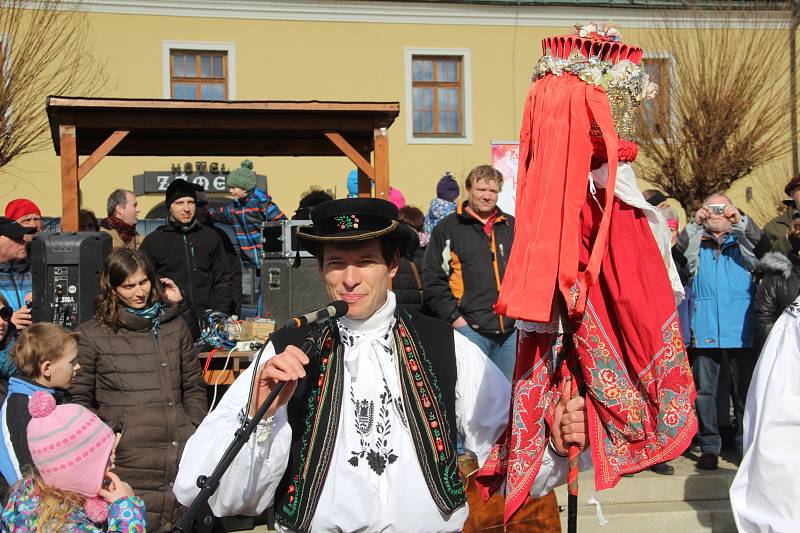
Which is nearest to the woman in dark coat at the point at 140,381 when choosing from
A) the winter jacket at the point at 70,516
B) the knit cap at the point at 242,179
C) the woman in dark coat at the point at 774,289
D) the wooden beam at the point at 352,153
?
the winter jacket at the point at 70,516

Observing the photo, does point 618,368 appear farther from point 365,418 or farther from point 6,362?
point 6,362

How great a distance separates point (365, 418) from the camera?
2881 millimetres

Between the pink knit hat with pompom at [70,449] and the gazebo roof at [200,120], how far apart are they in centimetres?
345

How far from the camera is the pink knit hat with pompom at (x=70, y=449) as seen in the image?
3414 mm

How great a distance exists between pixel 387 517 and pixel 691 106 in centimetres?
1171

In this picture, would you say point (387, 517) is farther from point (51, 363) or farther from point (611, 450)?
point (51, 363)

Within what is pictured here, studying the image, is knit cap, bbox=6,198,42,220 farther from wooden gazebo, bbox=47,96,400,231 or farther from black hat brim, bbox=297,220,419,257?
black hat brim, bbox=297,220,419,257

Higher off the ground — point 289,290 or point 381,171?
point 381,171

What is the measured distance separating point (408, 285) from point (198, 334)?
5.61 ft

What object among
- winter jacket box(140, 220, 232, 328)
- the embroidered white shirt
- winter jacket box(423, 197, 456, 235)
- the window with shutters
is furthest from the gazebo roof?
the window with shutters

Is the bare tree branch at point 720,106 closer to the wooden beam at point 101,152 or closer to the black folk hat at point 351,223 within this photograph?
the wooden beam at point 101,152

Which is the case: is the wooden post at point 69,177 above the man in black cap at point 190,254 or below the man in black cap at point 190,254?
above

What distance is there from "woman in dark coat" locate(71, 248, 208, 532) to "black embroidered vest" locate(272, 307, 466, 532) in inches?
85.2

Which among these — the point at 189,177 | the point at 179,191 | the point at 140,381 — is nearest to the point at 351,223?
the point at 140,381
